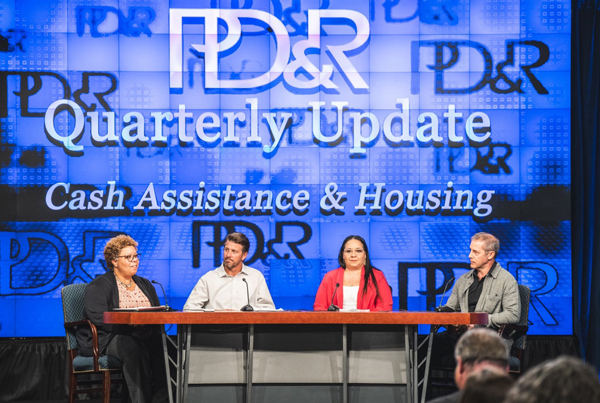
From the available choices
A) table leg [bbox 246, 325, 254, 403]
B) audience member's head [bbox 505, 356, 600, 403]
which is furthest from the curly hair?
audience member's head [bbox 505, 356, 600, 403]

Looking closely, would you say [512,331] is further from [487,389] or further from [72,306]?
[487,389]

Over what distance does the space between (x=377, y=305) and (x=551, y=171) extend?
82.4 inches

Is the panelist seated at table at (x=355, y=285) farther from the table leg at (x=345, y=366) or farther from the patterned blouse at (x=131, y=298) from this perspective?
the patterned blouse at (x=131, y=298)

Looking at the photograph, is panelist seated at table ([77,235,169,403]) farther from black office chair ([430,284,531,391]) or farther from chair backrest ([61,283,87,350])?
black office chair ([430,284,531,391])

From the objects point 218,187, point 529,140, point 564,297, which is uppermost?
point 529,140

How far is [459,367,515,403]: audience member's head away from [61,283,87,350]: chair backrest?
151 inches

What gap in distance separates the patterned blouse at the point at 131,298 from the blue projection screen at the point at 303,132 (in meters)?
0.90

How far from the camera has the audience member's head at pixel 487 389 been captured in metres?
1.67

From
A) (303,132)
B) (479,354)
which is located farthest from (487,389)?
(303,132)

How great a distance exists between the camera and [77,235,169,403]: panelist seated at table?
4.92 m

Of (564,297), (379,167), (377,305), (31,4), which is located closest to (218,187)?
(379,167)

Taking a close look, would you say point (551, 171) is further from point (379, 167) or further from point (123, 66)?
point (123, 66)

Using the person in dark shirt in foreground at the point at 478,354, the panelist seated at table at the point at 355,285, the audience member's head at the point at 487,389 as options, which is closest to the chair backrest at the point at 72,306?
the panelist seated at table at the point at 355,285

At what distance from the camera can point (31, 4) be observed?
20.4 ft
